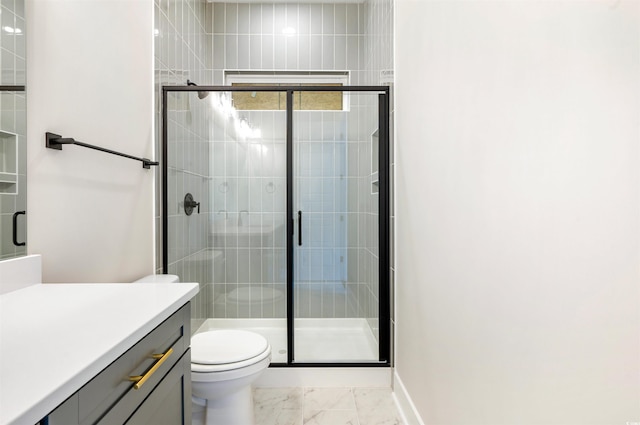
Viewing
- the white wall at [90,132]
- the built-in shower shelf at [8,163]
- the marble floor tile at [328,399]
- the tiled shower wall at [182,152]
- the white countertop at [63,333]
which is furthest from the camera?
the tiled shower wall at [182,152]

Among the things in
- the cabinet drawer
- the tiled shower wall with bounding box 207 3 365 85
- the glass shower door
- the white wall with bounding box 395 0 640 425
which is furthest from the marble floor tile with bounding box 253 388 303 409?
the tiled shower wall with bounding box 207 3 365 85

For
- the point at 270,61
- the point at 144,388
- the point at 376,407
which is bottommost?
the point at 376,407

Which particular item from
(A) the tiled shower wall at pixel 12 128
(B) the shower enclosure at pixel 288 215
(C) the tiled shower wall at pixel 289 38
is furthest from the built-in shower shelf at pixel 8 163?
(C) the tiled shower wall at pixel 289 38

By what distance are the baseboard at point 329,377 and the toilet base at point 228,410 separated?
47 cm

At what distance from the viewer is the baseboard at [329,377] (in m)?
1.95

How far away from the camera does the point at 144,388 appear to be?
0.71 meters

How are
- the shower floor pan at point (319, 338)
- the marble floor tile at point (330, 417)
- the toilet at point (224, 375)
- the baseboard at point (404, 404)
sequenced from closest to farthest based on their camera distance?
the toilet at point (224, 375)
the baseboard at point (404, 404)
the marble floor tile at point (330, 417)
the shower floor pan at point (319, 338)

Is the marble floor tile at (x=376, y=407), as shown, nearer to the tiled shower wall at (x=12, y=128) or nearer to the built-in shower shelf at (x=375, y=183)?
the built-in shower shelf at (x=375, y=183)

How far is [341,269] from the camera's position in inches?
88.7

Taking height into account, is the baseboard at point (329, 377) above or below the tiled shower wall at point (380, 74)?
below

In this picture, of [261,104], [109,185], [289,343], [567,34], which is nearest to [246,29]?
[261,104]

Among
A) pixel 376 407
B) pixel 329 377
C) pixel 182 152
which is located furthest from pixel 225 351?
pixel 182 152

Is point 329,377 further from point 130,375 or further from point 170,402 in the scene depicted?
point 130,375

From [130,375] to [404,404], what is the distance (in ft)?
4.70
